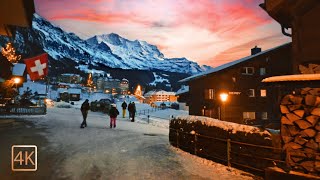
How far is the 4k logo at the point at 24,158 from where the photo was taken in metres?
9.53

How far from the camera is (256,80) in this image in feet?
126

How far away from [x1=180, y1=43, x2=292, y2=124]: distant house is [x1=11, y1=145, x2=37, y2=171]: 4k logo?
27531 mm

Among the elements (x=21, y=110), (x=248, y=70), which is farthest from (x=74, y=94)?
(x=248, y=70)

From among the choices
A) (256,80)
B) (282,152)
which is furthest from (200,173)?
(256,80)

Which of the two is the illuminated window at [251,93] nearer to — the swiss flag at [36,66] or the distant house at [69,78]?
the swiss flag at [36,66]

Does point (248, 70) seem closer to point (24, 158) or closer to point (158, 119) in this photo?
point (158, 119)

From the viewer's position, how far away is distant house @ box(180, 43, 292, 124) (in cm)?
3753

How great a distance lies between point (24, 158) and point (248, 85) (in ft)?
105

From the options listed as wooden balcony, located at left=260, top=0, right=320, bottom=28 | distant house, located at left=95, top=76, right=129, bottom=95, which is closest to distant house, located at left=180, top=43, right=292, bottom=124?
wooden balcony, located at left=260, top=0, right=320, bottom=28

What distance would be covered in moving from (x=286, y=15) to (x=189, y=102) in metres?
30.2

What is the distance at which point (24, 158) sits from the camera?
11.0 metres

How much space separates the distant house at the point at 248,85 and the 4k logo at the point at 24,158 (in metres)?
27.5

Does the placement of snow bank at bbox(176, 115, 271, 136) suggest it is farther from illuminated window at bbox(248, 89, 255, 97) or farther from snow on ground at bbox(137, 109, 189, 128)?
illuminated window at bbox(248, 89, 255, 97)

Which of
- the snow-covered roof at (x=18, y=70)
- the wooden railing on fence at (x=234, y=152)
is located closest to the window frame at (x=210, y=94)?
the snow-covered roof at (x=18, y=70)
